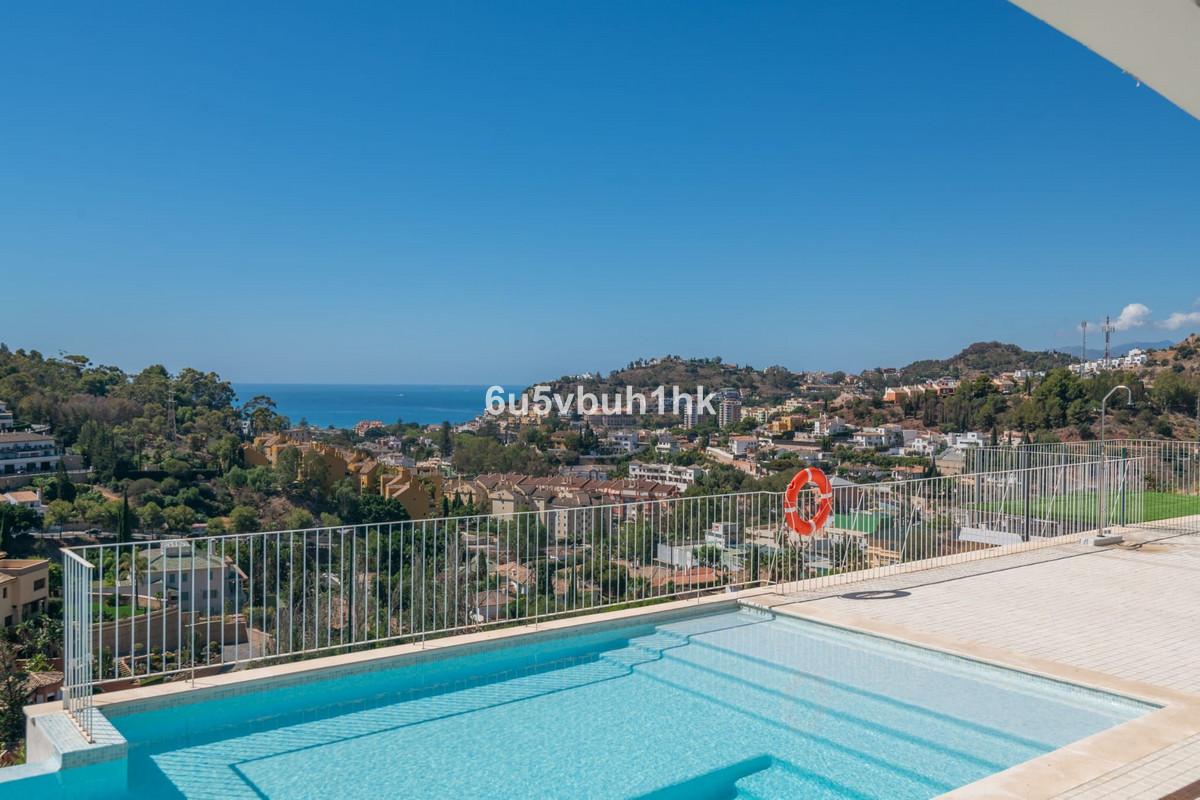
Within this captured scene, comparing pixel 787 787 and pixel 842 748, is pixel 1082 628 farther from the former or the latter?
pixel 787 787

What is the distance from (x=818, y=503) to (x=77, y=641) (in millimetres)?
5705

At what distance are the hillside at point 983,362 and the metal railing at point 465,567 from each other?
42990 millimetres

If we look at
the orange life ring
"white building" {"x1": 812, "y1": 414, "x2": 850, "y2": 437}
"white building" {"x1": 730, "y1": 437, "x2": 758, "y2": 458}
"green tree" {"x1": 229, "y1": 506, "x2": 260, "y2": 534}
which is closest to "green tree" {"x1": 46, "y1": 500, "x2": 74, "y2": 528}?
"green tree" {"x1": 229, "y1": 506, "x2": 260, "y2": 534}

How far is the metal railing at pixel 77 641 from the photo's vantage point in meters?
4.04

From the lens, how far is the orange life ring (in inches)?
289

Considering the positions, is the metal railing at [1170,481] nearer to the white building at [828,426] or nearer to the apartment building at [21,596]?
the apartment building at [21,596]

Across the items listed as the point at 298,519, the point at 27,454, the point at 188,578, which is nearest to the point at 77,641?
the point at 188,578

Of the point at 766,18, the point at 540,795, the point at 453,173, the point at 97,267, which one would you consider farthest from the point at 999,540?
the point at 97,267

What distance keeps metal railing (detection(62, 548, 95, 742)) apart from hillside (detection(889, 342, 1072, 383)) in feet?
164

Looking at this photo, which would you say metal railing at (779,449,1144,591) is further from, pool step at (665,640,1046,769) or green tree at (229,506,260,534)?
green tree at (229,506,260,534)

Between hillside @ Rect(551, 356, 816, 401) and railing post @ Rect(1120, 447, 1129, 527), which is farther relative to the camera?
hillside @ Rect(551, 356, 816, 401)

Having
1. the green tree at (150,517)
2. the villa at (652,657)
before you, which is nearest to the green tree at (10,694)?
the villa at (652,657)

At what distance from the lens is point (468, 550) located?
251 inches

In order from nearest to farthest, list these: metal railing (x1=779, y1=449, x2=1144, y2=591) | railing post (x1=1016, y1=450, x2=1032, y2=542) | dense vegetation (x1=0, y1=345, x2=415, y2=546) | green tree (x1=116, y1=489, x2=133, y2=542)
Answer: metal railing (x1=779, y1=449, x2=1144, y2=591) → railing post (x1=1016, y1=450, x2=1032, y2=542) → green tree (x1=116, y1=489, x2=133, y2=542) → dense vegetation (x1=0, y1=345, x2=415, y2=546)
